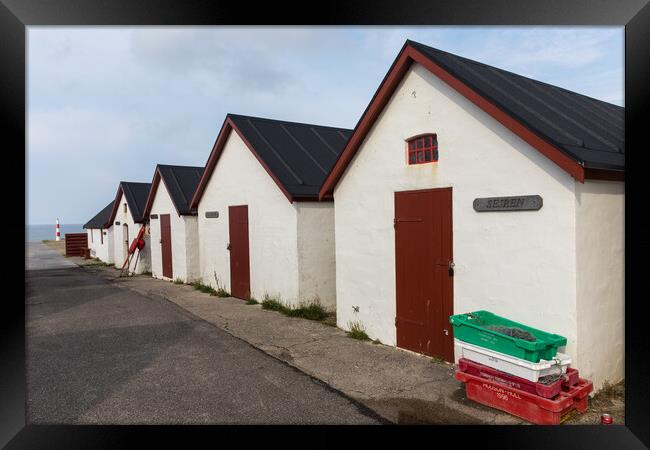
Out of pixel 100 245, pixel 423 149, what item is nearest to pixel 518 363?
pixel 423 149

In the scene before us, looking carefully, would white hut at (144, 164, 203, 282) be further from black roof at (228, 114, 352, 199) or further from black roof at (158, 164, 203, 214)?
black roof at (228, 114, 352, 199)

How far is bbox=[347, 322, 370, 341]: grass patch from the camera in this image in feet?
28.6

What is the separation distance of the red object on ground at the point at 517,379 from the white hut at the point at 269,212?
235 inches

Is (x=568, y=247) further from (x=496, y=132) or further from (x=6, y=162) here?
(x=6, y=162)

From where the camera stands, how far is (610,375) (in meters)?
5.94

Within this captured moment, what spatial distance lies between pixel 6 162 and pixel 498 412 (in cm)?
591

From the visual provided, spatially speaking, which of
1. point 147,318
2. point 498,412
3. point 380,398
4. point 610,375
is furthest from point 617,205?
point 147,318

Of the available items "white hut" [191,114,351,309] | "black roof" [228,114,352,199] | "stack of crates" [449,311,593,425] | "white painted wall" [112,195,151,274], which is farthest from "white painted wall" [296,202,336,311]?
"white painted wall" [112,195,151,274]

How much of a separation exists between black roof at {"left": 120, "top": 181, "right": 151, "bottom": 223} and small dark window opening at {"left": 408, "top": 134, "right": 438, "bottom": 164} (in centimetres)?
1890

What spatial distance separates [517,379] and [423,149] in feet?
12.8

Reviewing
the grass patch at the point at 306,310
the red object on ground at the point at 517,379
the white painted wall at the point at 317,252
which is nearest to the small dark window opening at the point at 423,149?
the red object on ground at the point at 517,379

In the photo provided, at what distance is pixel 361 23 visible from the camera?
14.6 ft

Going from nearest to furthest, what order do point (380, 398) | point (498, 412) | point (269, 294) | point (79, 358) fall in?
point (498, 412) < point (380, 398) < point (79, 358) < point (269, 294)

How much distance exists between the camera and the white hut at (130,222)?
885 inches
